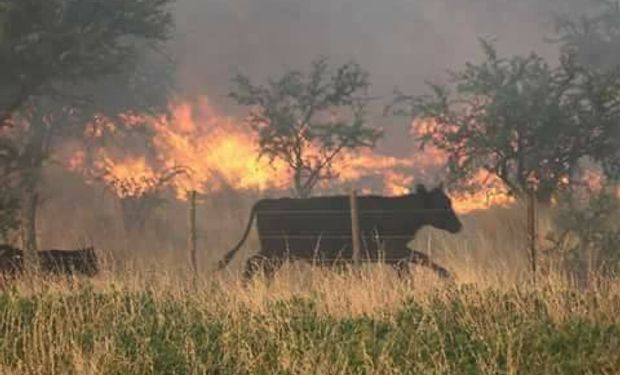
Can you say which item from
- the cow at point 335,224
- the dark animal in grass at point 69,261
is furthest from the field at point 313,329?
the cow at point 335,224

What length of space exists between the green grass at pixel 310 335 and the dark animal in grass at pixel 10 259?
14.2 ft

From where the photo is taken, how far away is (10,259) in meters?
15.4

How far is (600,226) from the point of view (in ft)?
58.2

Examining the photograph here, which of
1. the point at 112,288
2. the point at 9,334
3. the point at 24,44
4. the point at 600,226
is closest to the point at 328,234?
the point at 600,226

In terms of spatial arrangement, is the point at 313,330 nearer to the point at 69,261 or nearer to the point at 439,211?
the point at 69,261

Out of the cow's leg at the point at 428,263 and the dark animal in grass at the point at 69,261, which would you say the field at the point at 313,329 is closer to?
the cow's leg at the point at 428,263

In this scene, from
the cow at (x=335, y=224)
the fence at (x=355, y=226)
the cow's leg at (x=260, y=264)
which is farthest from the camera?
the cow at (x=335, y=224)

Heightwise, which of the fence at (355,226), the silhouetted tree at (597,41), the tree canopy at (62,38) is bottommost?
the fence at (355,226)

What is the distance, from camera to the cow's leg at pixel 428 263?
572 inches

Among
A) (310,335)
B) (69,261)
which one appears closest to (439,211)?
(69,261)

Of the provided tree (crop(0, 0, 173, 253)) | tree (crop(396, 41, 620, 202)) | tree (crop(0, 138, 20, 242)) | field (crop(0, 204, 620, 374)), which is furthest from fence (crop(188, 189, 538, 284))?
tree (crop(0, 0, 173, 253))

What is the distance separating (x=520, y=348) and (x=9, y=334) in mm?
5163

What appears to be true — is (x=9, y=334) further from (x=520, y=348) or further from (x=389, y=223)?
(x=389, y=223)

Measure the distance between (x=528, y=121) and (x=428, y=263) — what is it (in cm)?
855
